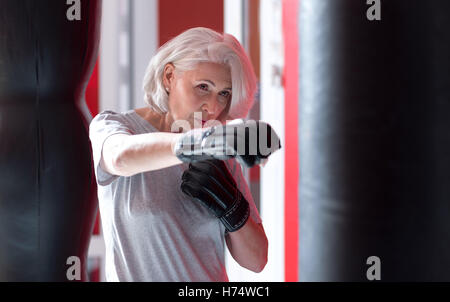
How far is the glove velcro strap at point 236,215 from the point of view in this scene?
57 cm

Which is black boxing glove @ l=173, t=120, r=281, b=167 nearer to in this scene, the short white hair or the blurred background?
the short white hair

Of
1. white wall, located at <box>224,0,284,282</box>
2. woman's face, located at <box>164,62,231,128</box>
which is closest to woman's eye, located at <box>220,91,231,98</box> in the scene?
woman's face, located at <box>164,62,231,128</box>

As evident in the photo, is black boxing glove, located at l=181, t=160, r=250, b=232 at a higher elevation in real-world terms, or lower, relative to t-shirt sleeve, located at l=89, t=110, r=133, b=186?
lower

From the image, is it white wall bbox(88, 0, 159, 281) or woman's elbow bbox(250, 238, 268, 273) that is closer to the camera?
woman's elbow bbox(250, 238, 268, 273)

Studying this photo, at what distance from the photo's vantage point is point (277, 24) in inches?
38.8

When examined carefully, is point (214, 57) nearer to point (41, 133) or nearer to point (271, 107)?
point (41, 133)

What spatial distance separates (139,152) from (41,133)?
0.29 m

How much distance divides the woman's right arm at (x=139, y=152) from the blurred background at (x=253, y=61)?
0.95ft

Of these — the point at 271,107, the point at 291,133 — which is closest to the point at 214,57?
the point at 291,133

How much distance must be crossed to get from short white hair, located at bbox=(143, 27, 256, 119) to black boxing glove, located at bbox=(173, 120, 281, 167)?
→ 0.18 metres

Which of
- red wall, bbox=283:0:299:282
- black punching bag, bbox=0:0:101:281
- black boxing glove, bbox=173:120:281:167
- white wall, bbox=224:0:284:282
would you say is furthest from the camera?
white wall, bbox=224:0:284:282

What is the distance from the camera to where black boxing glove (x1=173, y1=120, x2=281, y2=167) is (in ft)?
1.21

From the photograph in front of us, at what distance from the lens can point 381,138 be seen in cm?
42

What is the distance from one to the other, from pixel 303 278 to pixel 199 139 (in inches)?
9.3
